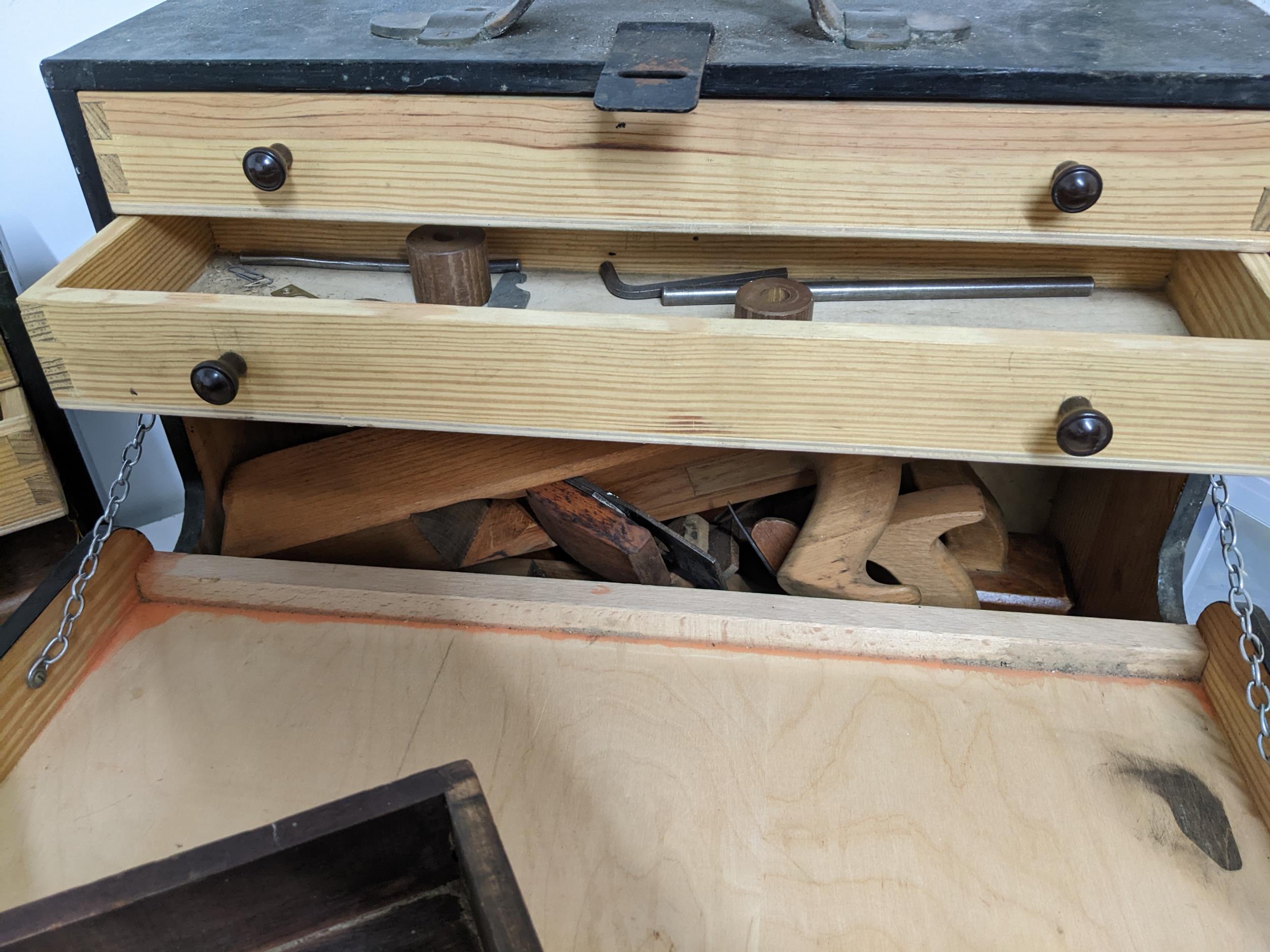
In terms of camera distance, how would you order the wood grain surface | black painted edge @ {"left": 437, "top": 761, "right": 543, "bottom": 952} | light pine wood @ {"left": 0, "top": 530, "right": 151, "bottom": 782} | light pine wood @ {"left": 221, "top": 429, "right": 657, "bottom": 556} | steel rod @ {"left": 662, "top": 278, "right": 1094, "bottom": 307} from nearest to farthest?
black painted edge @ {"left": 437, "top": 761, "right": 543, "bottom": 952} → the wood grain surface → light pine wood @ {"left": 0, "top": 530, "right": 151, "bottom": 782} → steel rod @ {"left": 662, "top": 278, "right": 1094, "bottom": 307} → light pine wood @ {"left": 221, "top": 429, "right": 657, "bottom": 556}

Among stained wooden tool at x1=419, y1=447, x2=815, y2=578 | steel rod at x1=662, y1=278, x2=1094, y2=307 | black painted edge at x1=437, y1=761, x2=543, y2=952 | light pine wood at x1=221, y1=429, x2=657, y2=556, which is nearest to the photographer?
black painted edge at x1=437, y1=761, x2=543, y2=952

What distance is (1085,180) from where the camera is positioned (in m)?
0.69

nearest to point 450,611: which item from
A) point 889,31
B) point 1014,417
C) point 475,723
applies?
point 475,723

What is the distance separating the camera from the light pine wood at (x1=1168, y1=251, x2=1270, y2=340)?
72 cm

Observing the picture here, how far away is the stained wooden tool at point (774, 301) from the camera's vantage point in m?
0.76

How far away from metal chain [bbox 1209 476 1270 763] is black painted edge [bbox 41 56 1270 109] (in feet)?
1.07

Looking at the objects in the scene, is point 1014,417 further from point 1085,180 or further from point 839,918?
point 839,918

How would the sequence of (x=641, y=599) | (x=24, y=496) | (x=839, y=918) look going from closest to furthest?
(x=839, y=918) → (x=641, y=599) → (x=24, y=496)

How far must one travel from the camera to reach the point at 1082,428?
2.21 feet

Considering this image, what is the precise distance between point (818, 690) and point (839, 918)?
0.20 m

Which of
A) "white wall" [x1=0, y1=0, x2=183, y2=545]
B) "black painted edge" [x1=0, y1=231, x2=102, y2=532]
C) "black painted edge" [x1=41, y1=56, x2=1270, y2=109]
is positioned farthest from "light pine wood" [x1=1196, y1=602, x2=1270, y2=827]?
"white wall" [x1=0, y1=0, x2=183, y2=545]

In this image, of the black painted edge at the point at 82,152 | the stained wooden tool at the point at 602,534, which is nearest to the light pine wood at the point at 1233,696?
the stained wooden tool at the point at 602,534

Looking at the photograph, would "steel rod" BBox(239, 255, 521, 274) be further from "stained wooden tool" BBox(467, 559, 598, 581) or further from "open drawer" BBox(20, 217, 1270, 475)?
"stained wooden tool" BBox(467, 559, 598, 581)

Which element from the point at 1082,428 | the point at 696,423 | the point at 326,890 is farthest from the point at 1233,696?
the point at 326,890
